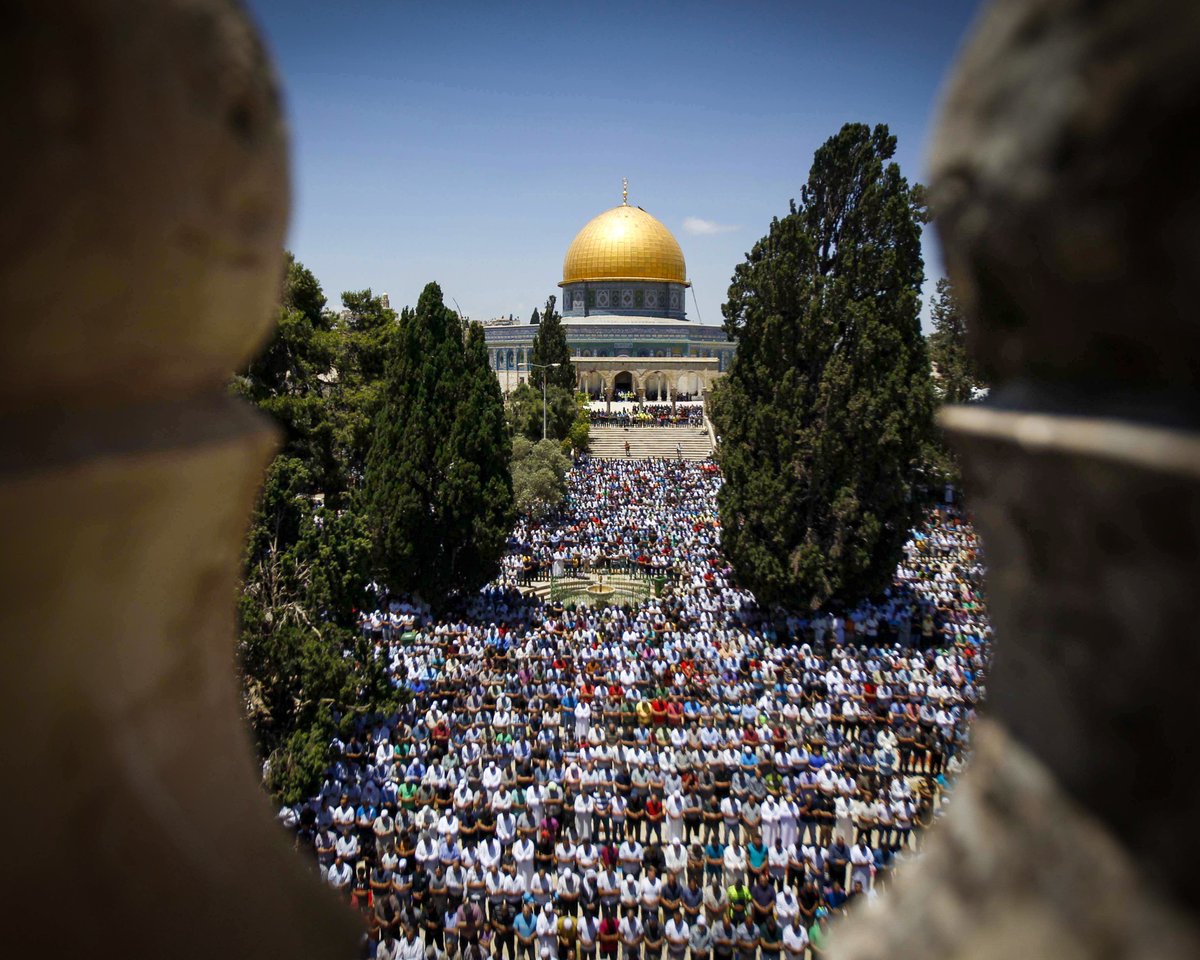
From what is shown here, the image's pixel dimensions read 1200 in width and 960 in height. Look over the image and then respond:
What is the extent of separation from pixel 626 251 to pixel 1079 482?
2270 inches

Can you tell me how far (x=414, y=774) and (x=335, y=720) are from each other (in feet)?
3.73

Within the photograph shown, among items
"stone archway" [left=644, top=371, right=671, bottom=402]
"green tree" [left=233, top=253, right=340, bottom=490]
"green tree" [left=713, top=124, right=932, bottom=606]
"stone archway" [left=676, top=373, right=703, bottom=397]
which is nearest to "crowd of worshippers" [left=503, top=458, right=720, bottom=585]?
"green tree" [left=713, top=124, right=932, bottom=606]

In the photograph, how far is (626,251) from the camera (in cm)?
5628

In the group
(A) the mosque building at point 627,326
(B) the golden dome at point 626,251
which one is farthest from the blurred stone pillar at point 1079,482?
(B) the golden dome at point 626,251

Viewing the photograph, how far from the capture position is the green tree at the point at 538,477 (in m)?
23.0

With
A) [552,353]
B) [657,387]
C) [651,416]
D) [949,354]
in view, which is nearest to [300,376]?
[552,353]

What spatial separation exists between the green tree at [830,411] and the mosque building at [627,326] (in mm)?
35360

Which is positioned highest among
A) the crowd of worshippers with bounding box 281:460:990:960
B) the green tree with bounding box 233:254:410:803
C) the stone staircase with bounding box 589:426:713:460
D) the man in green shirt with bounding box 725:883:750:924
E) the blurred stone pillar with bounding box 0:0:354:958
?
the stone staircase with bounding box 589:426:713:460

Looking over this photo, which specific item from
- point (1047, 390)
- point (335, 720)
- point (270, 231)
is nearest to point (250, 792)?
point (270, 231)

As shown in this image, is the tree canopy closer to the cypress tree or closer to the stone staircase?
the cypress tree

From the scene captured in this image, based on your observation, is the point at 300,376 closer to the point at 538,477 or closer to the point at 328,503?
the point at 328,503

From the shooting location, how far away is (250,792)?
1.50m

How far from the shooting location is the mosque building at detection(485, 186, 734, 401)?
5222 cm

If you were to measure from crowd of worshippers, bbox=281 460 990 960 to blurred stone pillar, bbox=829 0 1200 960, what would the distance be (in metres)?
4.39
